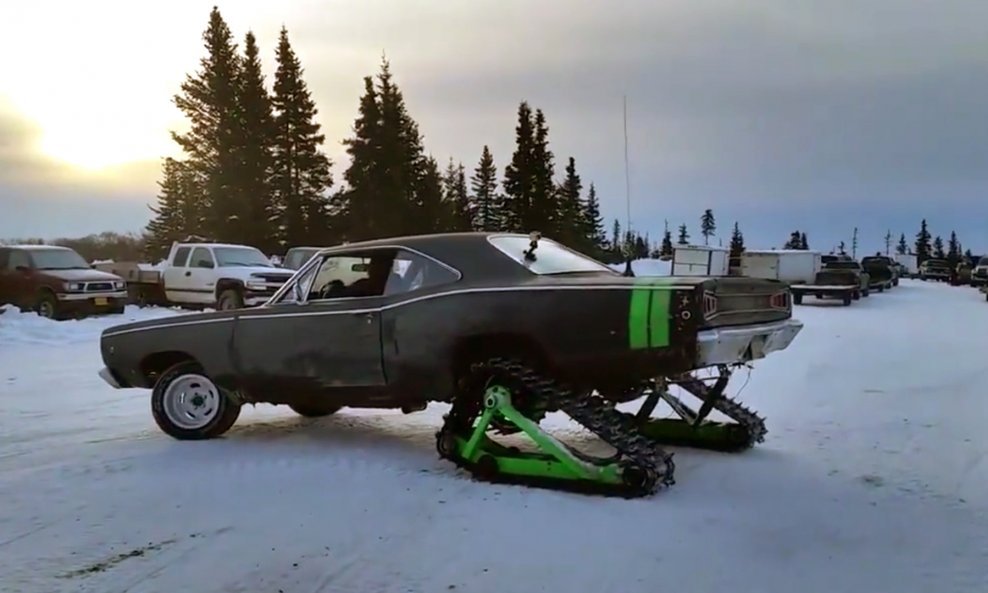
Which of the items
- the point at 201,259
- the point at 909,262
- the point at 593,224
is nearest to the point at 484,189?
the point at 593,224

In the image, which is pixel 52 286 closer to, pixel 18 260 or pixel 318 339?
pixel 18 260

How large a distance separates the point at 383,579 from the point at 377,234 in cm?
3863

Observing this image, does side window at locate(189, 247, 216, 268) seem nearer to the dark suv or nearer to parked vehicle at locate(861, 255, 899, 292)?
the dark suv

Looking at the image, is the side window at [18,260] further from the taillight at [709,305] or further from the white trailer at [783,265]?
the white trailer at [783,265]

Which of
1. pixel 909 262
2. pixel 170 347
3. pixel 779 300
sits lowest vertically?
pixel 909 262

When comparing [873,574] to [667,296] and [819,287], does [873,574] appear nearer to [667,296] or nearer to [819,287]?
[667,296]

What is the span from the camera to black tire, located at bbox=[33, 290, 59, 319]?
1752cm

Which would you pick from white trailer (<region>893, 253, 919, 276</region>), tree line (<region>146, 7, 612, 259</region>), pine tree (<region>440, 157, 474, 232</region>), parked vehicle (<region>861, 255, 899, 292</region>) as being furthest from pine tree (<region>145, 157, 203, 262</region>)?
white trailer (<region>893, 253, 919, 276</region>)

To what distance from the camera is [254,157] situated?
133 ft

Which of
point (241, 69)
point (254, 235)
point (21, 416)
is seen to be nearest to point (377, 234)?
point (254, 235)

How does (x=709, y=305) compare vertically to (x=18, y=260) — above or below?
below

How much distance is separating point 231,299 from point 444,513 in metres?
14.9

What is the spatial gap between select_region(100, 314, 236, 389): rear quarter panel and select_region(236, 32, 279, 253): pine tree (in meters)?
34.4

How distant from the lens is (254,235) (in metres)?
40.3
